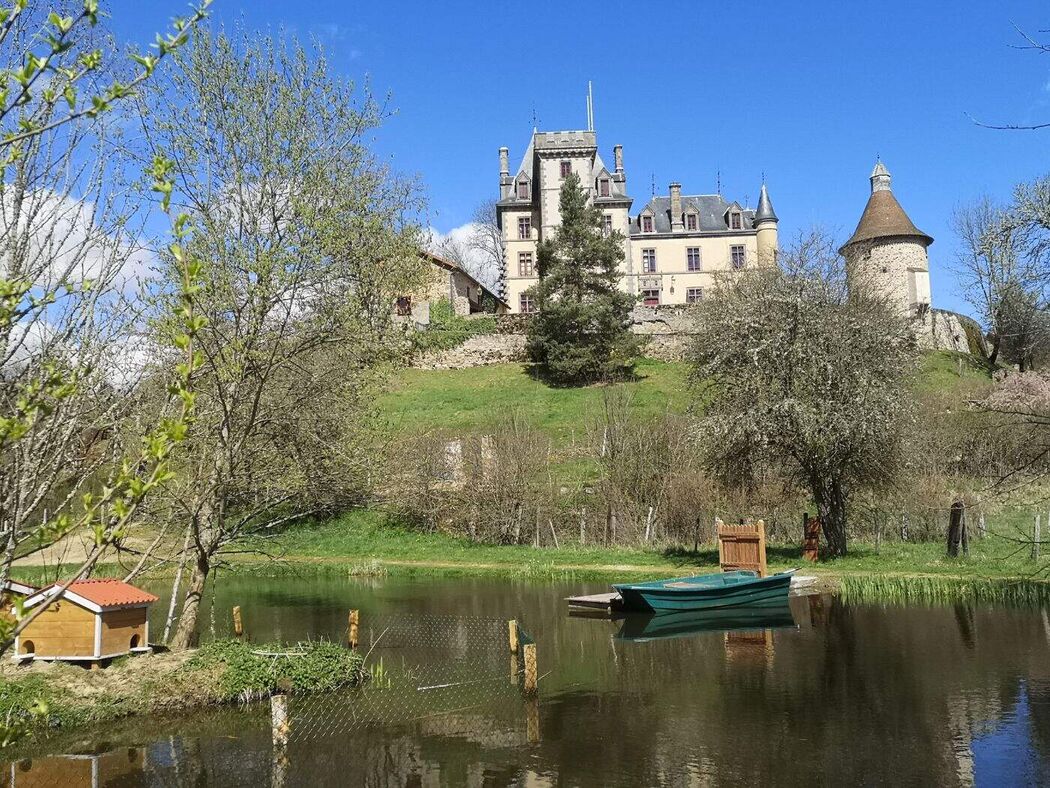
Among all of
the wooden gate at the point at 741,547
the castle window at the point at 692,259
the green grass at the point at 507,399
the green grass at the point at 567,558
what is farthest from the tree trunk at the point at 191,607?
the castle window at the point at 692,259

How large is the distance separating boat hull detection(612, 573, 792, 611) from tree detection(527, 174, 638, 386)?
24879 millimetres

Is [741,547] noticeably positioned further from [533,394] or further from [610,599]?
[533,394]

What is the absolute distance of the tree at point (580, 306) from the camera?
4412 centimetres

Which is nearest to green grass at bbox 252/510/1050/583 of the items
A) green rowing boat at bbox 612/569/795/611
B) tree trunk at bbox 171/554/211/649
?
green rowing boat at bbox 612/569/795/611

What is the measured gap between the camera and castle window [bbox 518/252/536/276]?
57.2 metres

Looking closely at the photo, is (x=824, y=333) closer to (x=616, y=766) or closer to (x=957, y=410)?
(x=957, y=410)

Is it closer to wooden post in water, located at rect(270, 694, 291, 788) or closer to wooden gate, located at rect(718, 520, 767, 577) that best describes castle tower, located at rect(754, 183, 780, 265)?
wooden gate, located at rect(718, 520, 767, 577)

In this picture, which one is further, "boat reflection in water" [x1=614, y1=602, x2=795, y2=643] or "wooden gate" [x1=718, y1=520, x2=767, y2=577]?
"wooden gate" [x1=718, y1=520, x2=767, y2=577]

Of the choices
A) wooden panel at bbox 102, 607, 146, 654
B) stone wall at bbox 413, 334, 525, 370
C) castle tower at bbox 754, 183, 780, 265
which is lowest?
wooden panel at bbox 102, 607, 146, 654

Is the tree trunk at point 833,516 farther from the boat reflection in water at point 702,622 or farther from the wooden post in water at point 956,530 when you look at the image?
the boat reflection in water at point 702,622

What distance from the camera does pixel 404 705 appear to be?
12.0 metres

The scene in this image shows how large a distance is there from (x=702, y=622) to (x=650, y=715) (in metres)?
6.98

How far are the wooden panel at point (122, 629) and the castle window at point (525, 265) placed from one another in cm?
4611

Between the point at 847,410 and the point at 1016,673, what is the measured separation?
32.9ft
